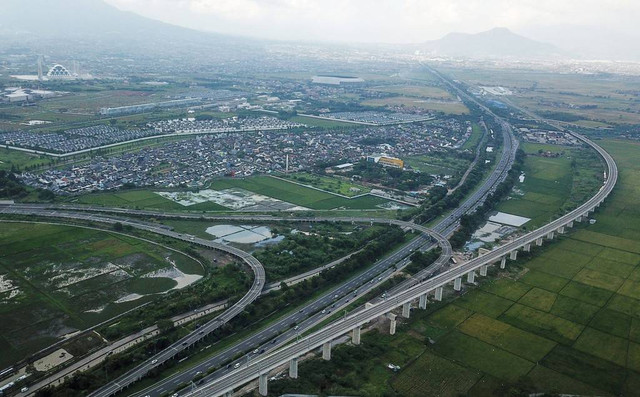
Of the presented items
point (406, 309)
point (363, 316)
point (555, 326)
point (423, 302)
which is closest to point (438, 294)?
point (423, 302)

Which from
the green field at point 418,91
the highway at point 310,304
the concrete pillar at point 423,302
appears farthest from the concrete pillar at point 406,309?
the green field at point 418,91

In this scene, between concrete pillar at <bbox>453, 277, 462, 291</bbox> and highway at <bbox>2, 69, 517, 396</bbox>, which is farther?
concrete pillar at <bbox>453, 277, 462, 291</bbox>

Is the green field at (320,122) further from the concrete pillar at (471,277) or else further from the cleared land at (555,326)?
the concrete pillar at (471,277)

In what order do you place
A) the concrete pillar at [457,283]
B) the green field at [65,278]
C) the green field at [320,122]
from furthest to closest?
the green field at [320,122] < the concrete pillar at [457,283] < the green field at [65,278]

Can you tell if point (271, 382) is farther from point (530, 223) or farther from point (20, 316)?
point (530, 223)

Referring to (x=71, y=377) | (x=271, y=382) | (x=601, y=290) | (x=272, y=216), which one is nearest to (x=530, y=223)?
(x=601, y=290)

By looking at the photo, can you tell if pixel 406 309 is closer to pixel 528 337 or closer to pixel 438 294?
pixel 438 294

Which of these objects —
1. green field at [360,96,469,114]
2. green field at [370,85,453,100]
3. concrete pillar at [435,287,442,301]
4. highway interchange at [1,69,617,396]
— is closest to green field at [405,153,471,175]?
highway interchange at [1,69,617,396]

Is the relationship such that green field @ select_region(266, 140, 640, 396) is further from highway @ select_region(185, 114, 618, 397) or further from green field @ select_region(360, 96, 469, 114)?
green field @ select_region(360, 96, 469, 114)
